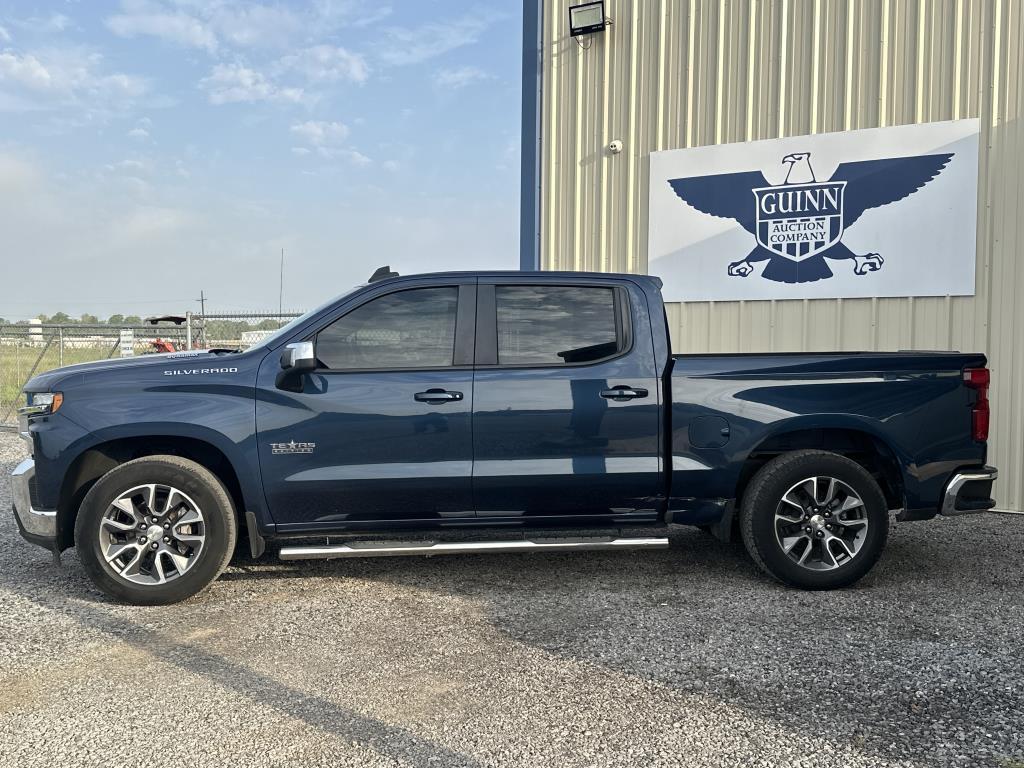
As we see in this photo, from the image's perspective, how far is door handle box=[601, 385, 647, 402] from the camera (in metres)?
5.21

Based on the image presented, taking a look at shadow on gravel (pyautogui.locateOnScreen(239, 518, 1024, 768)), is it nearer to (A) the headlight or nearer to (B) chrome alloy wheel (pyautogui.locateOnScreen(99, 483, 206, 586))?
(B) chrome alloy wheel (pyautogui.locateOnScreen(99, 483, 206, 586))

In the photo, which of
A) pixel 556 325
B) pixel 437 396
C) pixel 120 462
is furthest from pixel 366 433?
pixel 120 462

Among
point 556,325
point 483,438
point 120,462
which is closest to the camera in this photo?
point 483,438

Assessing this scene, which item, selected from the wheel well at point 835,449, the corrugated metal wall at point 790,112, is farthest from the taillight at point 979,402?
the corrugated metal wall at point 790,112

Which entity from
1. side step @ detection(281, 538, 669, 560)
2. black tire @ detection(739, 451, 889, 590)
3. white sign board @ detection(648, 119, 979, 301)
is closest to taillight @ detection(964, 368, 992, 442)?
black tire @ detection(739, 451, 889, 590)

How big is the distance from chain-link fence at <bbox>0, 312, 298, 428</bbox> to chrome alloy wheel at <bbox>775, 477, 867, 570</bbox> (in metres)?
8.52

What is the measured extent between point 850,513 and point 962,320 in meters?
4.04

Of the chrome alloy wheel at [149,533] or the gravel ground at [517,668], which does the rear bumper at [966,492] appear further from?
the chrome alloy wheel at [149,533]

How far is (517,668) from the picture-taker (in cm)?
398

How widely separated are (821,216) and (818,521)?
4.70 m

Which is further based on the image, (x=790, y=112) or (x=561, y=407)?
(x=790, y=112)

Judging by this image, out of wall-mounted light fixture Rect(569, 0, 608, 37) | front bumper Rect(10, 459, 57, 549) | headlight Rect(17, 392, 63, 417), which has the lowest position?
front bumper Rect(10, 459, 57, 549)

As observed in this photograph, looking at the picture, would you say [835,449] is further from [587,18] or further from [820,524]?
[587,18]

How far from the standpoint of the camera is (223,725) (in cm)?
337
